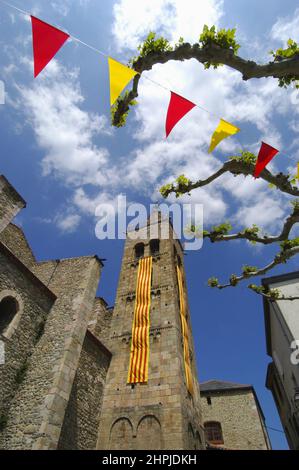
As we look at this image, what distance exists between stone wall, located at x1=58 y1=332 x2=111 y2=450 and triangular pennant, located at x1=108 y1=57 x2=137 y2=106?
9123 mm

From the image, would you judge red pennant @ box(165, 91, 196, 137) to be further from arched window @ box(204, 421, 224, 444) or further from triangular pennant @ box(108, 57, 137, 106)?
arched window @ box(204, 421, 224, 444)

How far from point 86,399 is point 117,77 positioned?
10294 millimetres

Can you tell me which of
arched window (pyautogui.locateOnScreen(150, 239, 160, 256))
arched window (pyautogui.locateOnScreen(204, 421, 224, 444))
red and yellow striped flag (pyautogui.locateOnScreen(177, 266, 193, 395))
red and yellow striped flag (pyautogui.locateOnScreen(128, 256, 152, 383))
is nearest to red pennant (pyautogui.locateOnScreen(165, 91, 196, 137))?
red and yellow striped flag (pyautogui.locateOnScreen(128, 256, 152, 383))

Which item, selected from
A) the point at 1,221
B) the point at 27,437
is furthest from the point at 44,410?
the point at 1,221

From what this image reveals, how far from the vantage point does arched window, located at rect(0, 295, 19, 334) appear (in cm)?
812

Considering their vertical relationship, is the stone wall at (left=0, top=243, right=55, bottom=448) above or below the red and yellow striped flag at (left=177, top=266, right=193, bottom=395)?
below

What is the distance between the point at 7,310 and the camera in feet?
27.3

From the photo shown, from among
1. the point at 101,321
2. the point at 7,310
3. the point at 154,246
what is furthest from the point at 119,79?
the point at 154,246

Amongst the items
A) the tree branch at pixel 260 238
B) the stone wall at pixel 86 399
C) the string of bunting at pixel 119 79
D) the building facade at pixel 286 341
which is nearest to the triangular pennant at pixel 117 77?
the string of bunting at pixel 119 79

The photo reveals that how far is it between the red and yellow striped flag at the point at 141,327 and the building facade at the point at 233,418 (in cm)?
1092

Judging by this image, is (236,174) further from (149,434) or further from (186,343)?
(186,343)
